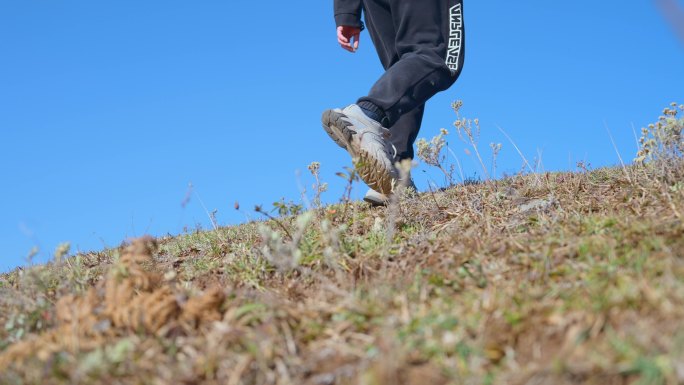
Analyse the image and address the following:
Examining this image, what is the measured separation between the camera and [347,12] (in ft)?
17.9

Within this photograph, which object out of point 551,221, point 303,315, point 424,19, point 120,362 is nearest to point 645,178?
point 551,221

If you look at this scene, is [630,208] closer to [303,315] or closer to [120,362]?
[303,315]

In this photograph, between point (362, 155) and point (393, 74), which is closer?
point (362, 155)

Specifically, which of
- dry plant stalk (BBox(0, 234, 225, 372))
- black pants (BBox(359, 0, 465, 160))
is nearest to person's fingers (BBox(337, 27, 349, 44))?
black pants (BBox(359, 0, 465, 160))

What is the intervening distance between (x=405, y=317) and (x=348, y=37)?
4232 mm

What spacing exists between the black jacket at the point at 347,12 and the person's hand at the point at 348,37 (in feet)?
0.21

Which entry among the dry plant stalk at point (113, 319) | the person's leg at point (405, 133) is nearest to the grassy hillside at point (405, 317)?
the dry plant stalk at point (113, 319)

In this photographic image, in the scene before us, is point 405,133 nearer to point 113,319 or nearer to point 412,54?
point 412,54

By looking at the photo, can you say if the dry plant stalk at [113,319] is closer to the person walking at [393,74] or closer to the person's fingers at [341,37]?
the person walking at [393,74]

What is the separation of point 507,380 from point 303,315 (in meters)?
0.72

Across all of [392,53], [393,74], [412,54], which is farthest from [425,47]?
[392,53]

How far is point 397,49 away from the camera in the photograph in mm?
4988

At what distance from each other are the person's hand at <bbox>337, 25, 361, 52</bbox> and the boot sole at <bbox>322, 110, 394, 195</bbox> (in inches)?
62.2

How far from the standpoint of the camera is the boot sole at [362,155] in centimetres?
404
